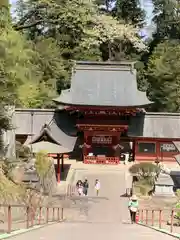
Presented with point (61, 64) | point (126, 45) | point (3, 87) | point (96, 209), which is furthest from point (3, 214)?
point (126, 45)

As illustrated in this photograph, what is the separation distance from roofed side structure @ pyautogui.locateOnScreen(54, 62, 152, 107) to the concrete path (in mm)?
A: 5897

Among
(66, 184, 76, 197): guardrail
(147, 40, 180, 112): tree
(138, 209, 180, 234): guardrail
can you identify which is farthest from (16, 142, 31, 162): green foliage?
(147, 40, 180, 112): tree

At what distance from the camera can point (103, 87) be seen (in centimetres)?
3956

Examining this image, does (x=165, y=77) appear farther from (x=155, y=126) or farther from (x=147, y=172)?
(x=147, y=172)

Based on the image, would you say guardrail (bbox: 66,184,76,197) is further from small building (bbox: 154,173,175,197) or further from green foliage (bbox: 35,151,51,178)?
small building (bbox: 154,173,175,197)

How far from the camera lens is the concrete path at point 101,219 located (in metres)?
13.0

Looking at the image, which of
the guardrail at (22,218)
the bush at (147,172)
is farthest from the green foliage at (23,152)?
the guardrail at (22,218)

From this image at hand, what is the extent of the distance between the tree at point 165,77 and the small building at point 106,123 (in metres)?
7.65

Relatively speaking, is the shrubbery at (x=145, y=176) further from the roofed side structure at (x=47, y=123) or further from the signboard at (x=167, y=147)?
the signboard at (x=167, y=147)

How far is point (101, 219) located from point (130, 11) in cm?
4445

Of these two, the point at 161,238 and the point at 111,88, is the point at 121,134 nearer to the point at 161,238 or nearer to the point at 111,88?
the point at 111,88

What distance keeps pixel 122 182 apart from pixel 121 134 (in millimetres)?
8501

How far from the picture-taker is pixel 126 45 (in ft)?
200

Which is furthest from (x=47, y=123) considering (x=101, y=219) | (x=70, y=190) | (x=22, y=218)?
(x=22, y=218)
